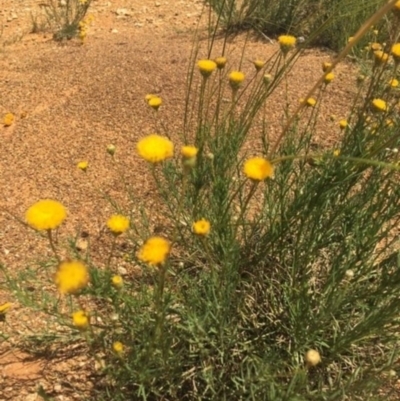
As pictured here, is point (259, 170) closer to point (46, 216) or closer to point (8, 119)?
point (46, 216)

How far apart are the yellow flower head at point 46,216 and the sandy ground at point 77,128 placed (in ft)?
1.75

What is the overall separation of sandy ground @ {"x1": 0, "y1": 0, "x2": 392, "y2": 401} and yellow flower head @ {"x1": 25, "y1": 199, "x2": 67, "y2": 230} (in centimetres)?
53

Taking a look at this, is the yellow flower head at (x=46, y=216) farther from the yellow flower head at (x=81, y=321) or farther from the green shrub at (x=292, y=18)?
the green shrub at (x=292, y=18)

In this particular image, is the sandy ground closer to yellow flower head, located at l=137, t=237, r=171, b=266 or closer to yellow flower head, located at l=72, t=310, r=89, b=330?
yellow flower head, located at l=72, t=310, r=89, b=330

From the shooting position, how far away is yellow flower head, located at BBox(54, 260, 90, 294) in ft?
2.98

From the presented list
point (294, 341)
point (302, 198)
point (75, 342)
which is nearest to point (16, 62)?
point (75, 342)

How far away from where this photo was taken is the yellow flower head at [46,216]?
1.02 m

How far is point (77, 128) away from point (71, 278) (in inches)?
66.3

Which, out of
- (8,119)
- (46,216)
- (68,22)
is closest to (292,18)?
(68,22)

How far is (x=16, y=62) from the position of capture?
3.13 meters

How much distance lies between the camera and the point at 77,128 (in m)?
2.46

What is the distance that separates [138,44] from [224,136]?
6.64 feet

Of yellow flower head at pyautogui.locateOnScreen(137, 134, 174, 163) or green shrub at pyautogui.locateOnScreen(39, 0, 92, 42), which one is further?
green shrub at pyautogui.locateOnScreen(39, 0, 92, 42)

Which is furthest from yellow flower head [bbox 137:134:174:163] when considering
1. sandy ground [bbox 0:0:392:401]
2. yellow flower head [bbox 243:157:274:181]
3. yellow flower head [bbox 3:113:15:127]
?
yellow flower head [bbox 3:113:15:127]
